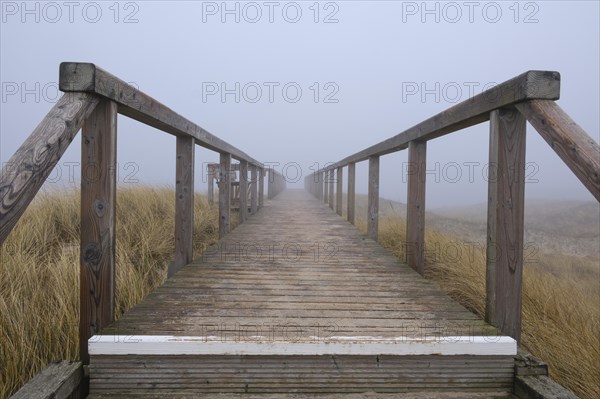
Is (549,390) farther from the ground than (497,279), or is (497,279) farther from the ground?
(497,279)

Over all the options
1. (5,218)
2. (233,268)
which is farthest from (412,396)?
(233,268)

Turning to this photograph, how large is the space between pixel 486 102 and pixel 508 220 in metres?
0.61

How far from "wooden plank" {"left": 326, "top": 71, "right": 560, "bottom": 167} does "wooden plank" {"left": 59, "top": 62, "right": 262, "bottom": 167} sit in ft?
5.92

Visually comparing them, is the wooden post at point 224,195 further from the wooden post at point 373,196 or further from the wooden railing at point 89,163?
the wooden railing at point 89,163

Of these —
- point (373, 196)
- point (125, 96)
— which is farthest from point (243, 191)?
point (125, 96)

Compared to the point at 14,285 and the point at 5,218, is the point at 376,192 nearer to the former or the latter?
the point at 14,285

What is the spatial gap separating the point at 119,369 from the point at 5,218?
2.60 ft

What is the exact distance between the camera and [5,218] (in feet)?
3.97

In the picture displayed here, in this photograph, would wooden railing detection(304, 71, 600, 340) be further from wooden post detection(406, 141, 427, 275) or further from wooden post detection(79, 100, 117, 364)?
wooden post detection(79, 100, 117, 364)

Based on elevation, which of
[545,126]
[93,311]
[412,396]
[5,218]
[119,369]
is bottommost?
[412,396]

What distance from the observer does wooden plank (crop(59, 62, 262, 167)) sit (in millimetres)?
1653

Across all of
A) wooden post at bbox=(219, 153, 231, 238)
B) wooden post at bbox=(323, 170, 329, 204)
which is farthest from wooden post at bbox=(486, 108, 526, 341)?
wooden post at bbox=(323, 170, 329, 204)

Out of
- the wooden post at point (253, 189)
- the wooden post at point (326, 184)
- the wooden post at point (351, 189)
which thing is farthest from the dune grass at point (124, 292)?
the wooden post at point (326, 184)

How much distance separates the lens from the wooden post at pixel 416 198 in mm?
3312
